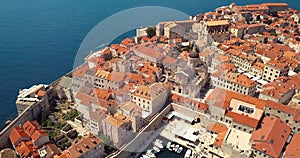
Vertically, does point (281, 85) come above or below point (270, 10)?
below

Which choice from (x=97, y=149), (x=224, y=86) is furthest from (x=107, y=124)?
(x=224, y=86)

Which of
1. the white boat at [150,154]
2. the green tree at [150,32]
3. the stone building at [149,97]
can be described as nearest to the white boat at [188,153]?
the white boat at [150,154]

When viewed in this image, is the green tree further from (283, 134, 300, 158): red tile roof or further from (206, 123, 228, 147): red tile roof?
(283, 134, 300, 158): red tile roof

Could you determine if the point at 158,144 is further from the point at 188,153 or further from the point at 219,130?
the point at 219,130

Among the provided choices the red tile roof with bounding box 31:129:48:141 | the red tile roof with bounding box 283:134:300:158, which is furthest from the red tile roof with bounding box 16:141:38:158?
the red tile roof with bounding box 283:134:300:158

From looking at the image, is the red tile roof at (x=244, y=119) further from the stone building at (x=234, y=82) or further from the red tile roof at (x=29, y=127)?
the red tile roof at (x=29, y=127)

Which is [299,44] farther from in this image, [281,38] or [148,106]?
[148,106]

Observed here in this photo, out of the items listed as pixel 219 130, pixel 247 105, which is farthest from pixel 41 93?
pixel 247 105
